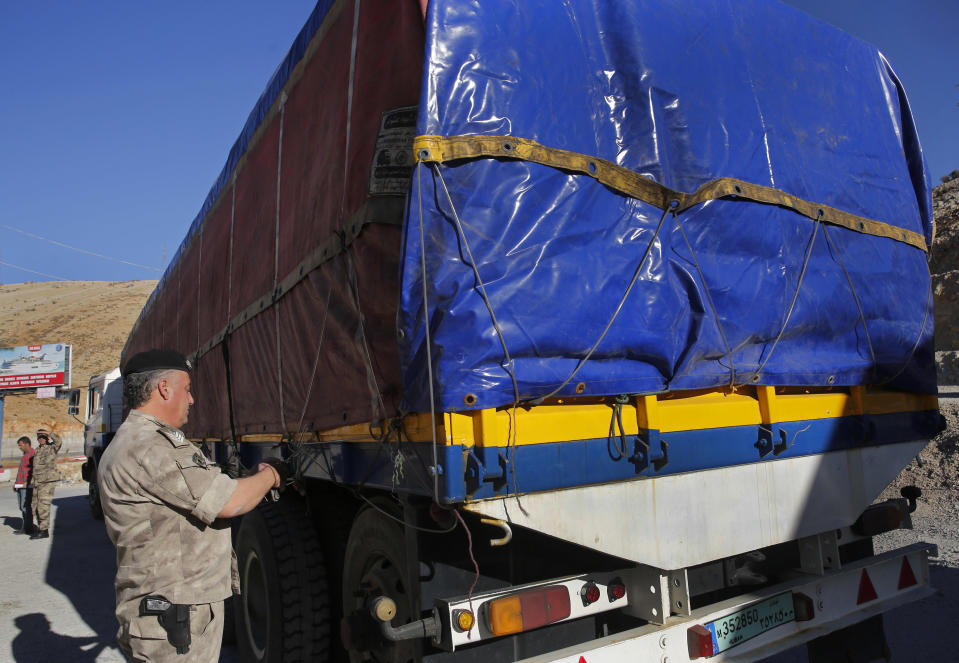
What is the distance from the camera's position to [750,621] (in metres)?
2.66

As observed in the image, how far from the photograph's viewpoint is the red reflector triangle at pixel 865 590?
3008mm

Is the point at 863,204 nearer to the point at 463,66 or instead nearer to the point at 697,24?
the point at 697,24

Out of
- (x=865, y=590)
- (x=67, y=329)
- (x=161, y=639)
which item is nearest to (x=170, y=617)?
(x=161, y=639)

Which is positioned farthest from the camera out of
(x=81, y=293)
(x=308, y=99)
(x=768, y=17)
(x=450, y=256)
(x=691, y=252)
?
(x=81, y=293)

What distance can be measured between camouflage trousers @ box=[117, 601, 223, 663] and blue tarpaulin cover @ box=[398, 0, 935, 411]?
4.35 ft

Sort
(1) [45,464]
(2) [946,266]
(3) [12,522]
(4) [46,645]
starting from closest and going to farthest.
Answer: (4) [46,645] < (1) [45,464] < (3) [12,522] < (2) [946,266]

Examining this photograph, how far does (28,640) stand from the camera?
18.3 feet

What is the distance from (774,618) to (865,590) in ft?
2.00

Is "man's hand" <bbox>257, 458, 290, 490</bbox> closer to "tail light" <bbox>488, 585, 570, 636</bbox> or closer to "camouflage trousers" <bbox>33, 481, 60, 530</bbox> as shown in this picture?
"tail light" <bbox>488, 585, 570, 636</bbox>

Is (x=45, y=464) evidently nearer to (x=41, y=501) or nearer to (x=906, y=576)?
(x=41, y=501)

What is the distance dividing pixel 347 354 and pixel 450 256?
789 mm

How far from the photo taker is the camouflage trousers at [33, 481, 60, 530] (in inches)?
445

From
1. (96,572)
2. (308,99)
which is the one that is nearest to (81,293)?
(96,572)

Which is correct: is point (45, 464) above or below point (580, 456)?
below
